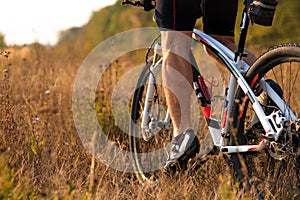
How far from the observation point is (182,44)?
3748 mm

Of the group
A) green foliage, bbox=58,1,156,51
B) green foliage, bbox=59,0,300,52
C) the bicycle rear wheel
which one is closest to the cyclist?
the bicycle rear wheel

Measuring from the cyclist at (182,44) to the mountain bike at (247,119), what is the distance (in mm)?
96

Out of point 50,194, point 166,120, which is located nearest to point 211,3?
point 166,120

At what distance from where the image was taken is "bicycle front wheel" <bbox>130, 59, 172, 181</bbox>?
4355 mm

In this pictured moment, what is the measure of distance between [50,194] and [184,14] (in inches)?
48.7

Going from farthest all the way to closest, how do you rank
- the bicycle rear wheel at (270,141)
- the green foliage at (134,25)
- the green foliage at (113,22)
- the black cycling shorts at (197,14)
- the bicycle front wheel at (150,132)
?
the green foliage at (113,22)
the green foliage at (134,25)
the bicycle front wheel at (150,132)
the black cycling shorts at (197,14)
the bicycle rear wheel at (270,141)

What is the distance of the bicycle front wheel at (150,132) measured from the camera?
436 cm

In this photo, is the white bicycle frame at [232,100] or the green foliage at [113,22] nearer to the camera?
the white bicycle frame at [232,100]

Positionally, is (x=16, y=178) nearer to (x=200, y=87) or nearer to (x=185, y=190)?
(x=185, y=190)

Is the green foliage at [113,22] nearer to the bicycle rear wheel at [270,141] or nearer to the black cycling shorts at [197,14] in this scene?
the black cycling shorts at [197,14]

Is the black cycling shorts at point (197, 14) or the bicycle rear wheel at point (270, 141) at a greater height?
the black cycling shorts at point (197, 14)

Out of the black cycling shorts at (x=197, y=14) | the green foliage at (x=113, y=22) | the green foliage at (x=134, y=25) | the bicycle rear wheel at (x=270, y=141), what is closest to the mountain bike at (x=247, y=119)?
the bicycle rear wheel at (x=270, y=141)

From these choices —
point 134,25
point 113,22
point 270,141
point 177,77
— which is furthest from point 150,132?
point 113,22

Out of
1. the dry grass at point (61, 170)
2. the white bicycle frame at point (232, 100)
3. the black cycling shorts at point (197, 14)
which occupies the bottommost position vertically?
the dry grass at point (61, 170)
